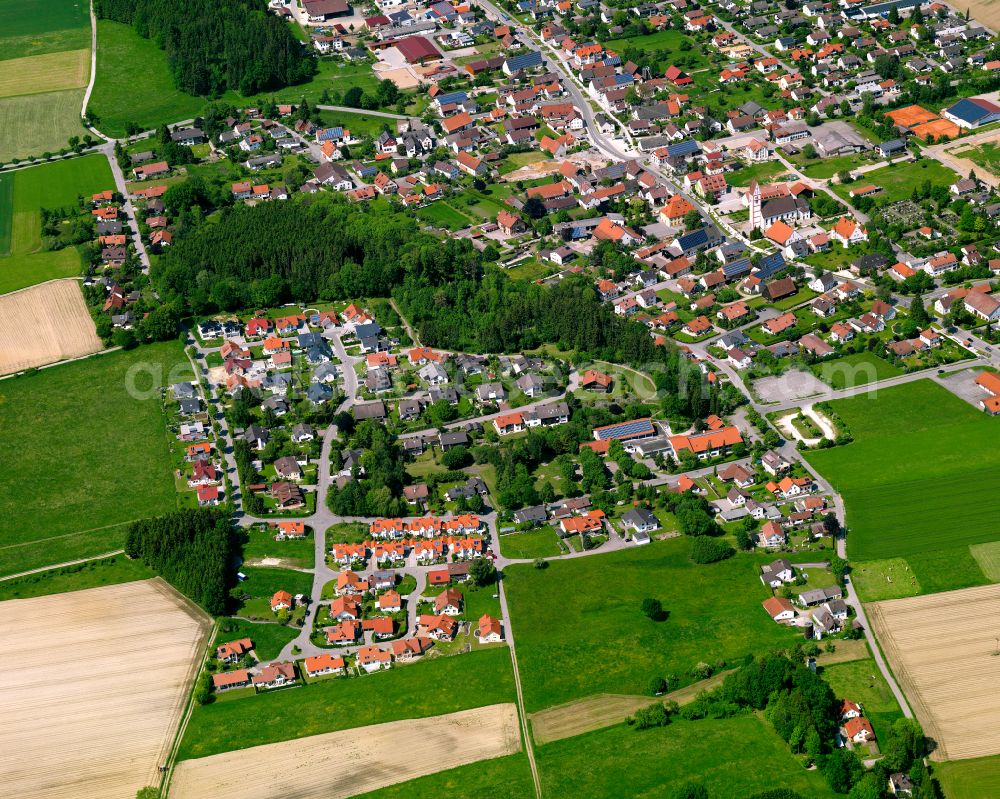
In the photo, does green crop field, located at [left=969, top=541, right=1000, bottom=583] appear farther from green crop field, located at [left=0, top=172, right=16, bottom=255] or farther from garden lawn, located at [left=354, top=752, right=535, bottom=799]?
green crop field, located at [left=0, top=172, right=16, bottom=255]

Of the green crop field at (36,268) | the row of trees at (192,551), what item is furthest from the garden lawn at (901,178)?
the green crop field at (36,268)

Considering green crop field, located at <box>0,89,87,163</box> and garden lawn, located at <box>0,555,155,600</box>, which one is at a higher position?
green crop field, located at <box>0,89,87,163</box>

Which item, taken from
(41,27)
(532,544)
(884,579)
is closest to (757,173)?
(532,544)

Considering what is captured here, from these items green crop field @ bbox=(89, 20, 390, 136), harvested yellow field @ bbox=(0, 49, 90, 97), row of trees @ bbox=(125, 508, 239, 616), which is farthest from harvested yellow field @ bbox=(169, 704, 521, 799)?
harvested yellow field @ bbox=(0, 49, 90, 97)

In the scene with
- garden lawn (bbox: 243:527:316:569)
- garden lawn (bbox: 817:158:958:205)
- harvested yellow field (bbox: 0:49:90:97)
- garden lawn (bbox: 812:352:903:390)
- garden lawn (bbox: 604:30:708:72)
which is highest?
garden lawn (bbox: 604:30:708:72)

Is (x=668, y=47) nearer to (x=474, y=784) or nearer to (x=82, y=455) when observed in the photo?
(x=82, y=455)

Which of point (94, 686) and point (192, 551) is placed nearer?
point (94, 686)

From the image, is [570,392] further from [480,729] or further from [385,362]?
[480,729]
